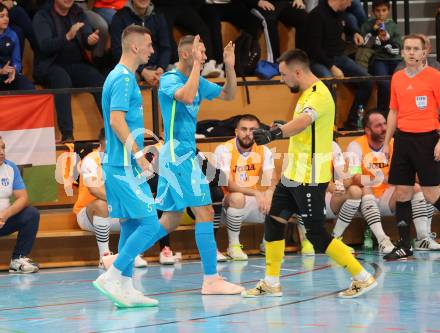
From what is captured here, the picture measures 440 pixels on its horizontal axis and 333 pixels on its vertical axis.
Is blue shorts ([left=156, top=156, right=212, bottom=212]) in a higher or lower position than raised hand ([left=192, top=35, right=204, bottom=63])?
lower

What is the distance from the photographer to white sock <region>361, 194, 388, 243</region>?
35.1 feet

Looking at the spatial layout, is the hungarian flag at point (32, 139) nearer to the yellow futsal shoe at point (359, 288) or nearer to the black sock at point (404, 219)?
the black sock at point (404, 219)

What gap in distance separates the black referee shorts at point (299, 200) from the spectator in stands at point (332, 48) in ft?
16.6

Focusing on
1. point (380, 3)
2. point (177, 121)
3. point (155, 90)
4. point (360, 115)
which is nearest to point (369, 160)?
point (360, 115)

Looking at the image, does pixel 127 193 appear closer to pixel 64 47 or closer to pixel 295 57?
pixel 295 57

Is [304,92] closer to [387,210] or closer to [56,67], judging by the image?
[387,210]

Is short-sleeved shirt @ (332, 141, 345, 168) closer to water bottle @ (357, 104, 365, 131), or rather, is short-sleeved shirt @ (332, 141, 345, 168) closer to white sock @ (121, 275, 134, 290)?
water bottle @ (357, 104, 365, 131)

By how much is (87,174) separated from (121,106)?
3220 mm

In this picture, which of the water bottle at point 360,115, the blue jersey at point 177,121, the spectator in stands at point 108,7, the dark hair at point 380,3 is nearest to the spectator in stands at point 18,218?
the blue jersey at point 177,121

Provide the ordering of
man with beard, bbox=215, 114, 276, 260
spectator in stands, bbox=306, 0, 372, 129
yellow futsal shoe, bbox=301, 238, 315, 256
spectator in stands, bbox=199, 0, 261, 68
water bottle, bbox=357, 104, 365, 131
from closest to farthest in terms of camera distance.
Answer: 1. man with beard, bbox=215, 114, 276, 260
2. yellow futsal shoe, bbox=301, 238, 315, 256
3. water bottle, bbox=357, 104, 365, 131
4. spectator in stands, bbox=306, 0, 372, 129
5. spectator in stands, bbox=199, 0, 261, 68

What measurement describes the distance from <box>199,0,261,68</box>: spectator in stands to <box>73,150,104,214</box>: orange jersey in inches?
124

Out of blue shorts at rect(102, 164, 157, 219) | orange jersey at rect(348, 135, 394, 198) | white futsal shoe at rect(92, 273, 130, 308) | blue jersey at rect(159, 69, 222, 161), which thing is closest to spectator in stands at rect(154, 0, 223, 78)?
orange jersey at rect(348, 135, 394, 198)

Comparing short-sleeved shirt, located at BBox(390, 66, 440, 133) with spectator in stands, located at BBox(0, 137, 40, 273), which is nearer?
short-sleeved shirt, located at BBox(390, 66, 440, 133)

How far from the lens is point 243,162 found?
1093cm
